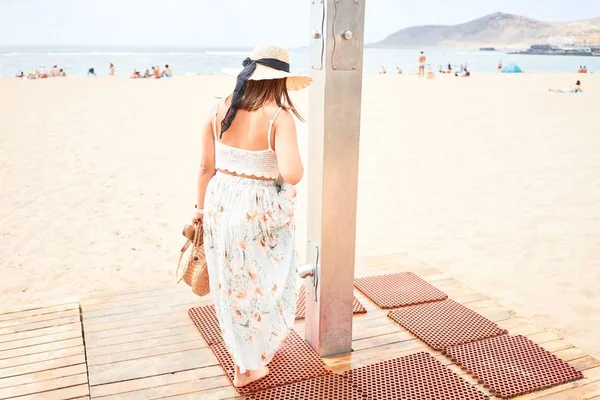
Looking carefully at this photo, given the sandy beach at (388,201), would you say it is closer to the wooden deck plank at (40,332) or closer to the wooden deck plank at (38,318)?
the wooden deck plank at (38,318)

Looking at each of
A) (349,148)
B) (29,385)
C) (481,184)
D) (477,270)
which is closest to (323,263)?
(349,148)

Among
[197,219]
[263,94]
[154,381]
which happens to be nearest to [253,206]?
[197,219]

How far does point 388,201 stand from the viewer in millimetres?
7574

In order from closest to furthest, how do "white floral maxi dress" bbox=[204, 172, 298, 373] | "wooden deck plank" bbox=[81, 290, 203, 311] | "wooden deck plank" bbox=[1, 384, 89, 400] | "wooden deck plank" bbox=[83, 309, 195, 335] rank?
"white floral maxi dress" bbox=[204, 172, 298, 373], "wooden deck plank" bbox=[1, 384, 89, 400], "wooden deck plank" bbox=[83, 309, 195, 335], "wooden deck plank" bbox=[81, 290, 203, 311]

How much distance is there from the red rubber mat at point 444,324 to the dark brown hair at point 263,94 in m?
1.61

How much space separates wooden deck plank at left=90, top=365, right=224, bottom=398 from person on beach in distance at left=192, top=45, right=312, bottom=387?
23 centimetres

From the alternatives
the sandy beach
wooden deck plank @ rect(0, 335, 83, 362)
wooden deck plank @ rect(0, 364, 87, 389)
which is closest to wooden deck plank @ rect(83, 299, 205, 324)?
wooden deck plank @ rect(0, 335, 83, 362)

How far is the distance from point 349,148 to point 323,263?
623 millimetres

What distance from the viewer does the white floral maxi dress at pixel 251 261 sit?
2.47m

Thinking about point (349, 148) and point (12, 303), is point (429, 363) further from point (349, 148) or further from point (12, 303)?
point (12, 303)

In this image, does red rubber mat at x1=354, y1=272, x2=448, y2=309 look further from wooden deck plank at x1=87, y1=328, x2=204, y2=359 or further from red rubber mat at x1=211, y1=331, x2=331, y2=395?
wooden deck plank at x1=87, y1=328, x2=204, y2=359

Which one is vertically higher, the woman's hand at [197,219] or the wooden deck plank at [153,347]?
the woman's hand at [197,219]

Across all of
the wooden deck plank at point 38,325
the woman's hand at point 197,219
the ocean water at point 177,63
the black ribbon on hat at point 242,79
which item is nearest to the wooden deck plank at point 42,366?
the wooden deck plank at point 38,325

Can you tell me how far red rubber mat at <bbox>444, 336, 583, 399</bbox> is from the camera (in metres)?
2.71
